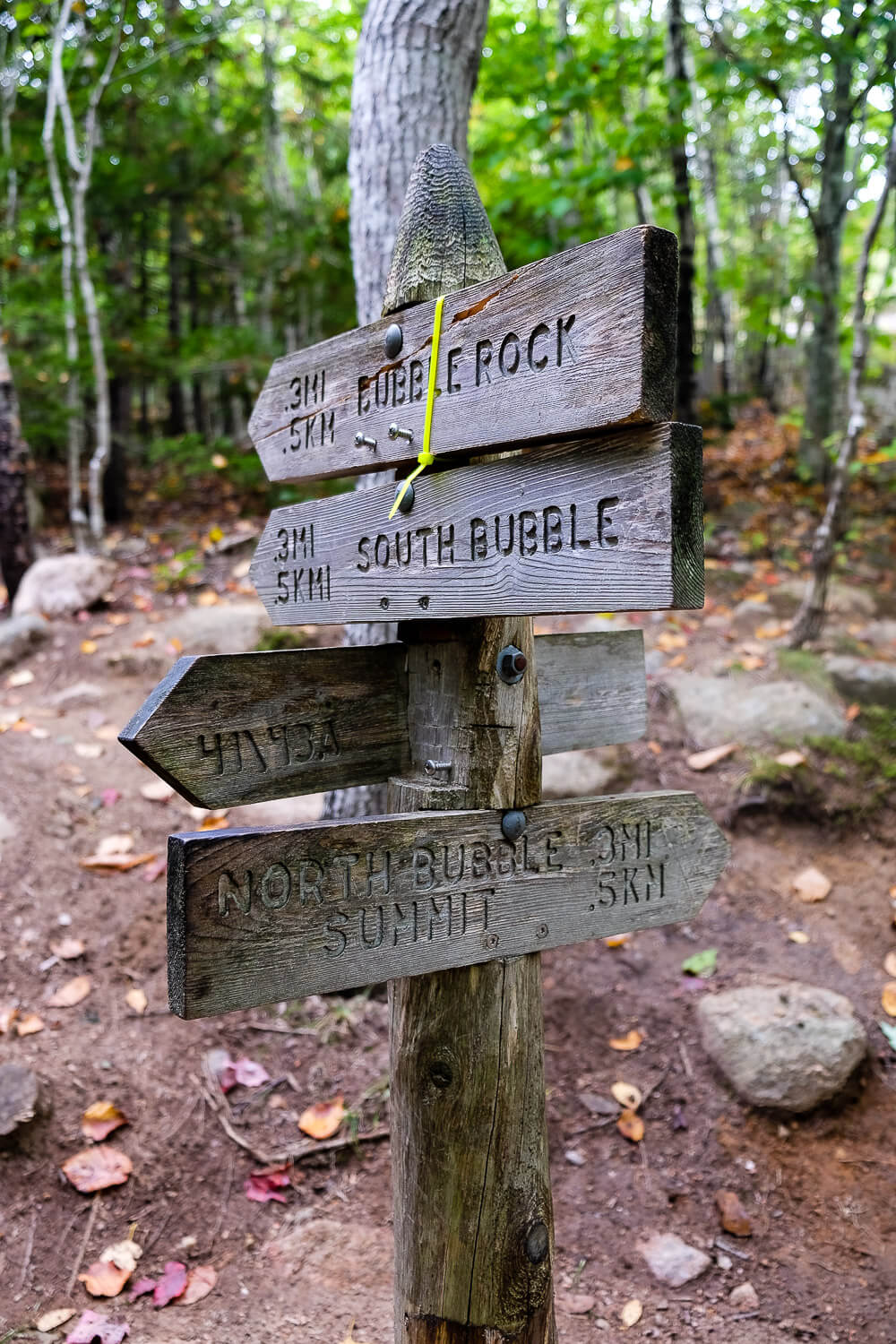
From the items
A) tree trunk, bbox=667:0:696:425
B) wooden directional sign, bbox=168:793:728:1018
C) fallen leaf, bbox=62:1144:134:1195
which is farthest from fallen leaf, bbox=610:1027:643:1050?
tree trunk, bbox=667:0:696:425

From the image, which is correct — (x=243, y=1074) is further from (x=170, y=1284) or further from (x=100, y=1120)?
(x=170, y=1284)

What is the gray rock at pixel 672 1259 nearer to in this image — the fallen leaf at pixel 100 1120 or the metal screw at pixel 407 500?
the fallen leaf at pixel 100 1120

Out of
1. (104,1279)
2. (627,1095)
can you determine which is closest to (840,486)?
(627,1095)

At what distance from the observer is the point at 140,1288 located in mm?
2336

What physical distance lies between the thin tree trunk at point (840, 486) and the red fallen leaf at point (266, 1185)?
12.8 feet

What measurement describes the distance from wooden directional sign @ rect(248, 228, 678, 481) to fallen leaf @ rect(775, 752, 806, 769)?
2984 millimetres

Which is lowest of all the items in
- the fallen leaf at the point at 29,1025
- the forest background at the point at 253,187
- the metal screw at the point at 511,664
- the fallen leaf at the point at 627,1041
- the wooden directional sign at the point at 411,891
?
the fallen leaf at the point at 627,1041

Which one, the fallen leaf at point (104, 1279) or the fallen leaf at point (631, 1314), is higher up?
the fallen leaf at point (104, 1279)

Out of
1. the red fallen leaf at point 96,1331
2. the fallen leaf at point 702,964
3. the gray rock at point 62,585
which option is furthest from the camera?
the gray rock at point 62,585

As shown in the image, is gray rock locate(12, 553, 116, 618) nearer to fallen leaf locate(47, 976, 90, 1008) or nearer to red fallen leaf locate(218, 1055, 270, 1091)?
fallen leaf locate(47, 976, 90, 1008)

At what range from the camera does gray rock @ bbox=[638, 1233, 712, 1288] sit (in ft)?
8.11

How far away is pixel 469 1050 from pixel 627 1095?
162 cm

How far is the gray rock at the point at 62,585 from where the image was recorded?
5.93m

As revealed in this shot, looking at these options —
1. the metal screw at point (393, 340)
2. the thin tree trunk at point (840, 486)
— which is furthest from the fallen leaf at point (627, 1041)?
the thin tree trunk at point (840, 486)
